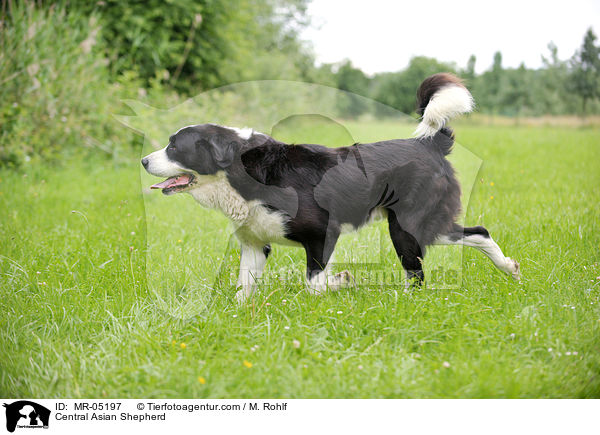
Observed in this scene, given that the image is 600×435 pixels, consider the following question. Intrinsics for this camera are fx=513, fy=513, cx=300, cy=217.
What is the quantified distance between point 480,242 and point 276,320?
1313 mm

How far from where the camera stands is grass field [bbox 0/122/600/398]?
85.1 inches

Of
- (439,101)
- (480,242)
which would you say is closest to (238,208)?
(439,101)

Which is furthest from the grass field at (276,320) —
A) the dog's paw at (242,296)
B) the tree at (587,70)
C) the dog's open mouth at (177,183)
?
the tree at (587,70)

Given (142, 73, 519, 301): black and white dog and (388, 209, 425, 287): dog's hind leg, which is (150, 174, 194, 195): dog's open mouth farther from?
(388, 209, 425, 287): dog's hind leg

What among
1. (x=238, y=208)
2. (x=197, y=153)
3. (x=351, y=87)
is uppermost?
(x=351, y=87)

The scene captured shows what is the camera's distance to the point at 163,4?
7.78m

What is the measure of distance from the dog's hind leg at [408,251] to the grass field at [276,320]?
0.12m

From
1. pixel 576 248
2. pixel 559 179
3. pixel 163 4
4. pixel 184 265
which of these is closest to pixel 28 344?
pixel 184 265

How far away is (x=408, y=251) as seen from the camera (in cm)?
300

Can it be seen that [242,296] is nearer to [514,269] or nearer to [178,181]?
[178,181]

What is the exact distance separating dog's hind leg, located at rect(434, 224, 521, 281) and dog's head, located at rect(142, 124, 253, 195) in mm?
1309
